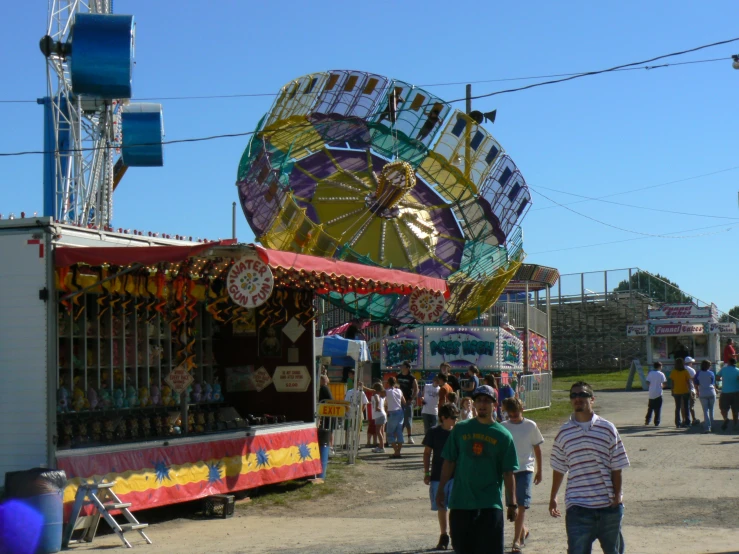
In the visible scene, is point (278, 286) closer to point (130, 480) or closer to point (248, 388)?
point (248, 388)

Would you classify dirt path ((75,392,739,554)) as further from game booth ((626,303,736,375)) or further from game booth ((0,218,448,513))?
game booth ((626,303,736,375))

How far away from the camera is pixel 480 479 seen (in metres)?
7.89

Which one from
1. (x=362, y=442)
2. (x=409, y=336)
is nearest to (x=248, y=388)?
(x=362, y=442)

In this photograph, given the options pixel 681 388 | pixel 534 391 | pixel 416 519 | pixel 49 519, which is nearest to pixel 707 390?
pixel 681 388

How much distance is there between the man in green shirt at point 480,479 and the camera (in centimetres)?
784

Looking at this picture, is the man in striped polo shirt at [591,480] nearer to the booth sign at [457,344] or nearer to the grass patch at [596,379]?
the booth sign at [457,344]

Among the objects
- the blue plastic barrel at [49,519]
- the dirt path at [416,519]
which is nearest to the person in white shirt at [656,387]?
the dirt path at [416,519]

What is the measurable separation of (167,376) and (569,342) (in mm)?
44554

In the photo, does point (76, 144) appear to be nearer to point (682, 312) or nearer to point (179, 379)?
point (179, 379)

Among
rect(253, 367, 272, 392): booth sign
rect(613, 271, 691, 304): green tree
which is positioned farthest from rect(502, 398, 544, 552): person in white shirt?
rect(613, 271, 691, 304): green tree

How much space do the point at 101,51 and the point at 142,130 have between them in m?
6.75

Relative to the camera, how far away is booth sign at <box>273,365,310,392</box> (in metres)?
17.1

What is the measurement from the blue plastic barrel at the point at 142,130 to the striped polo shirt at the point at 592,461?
22.3 metres

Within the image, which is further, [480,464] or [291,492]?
[291,492]
